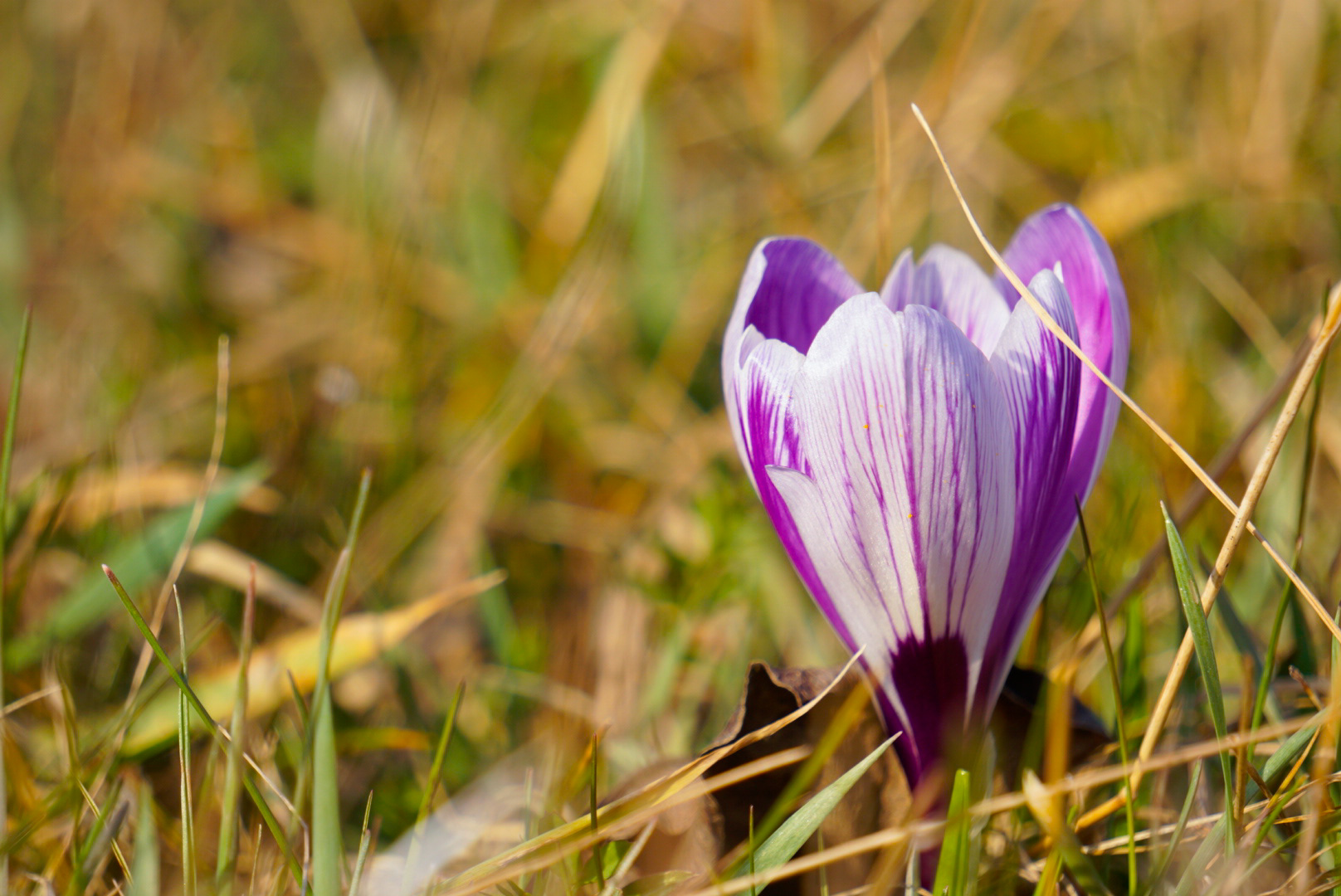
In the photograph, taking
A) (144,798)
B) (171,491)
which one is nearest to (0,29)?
(171,491)

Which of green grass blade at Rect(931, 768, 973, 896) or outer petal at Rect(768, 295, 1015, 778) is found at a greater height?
outer petal at Rect(768, 295, 1015, 778)

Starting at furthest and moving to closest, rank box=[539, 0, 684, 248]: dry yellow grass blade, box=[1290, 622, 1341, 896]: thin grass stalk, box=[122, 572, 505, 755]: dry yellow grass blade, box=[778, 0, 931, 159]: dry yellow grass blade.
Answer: box=[778, 0, 931, 159]: dry yellow grass blade → box=[539, 0, 684, 248]: dry yellow grass blade → box=[122, 572, 505, 755]: dry yellow grass blade → box=[1290, 622, 1341, 896]: thin grass stalk

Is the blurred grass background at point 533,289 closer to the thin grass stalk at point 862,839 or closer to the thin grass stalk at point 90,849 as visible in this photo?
the thin grass stalk at point 90,849

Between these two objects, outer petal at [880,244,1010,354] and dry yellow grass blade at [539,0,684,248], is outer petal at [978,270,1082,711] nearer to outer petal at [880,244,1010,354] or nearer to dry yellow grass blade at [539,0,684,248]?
outer petal at [880,244,1010,354]

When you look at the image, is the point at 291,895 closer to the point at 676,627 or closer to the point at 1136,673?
the point at 676,627

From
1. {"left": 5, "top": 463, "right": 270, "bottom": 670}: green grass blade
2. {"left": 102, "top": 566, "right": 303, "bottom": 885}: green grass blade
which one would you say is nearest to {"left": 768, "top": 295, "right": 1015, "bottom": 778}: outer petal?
{"left": 102, "top": 566, "right": 303, "bottom": 885}: green grass blade

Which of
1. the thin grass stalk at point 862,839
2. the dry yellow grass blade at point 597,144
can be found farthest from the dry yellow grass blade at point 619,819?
the dry yellow grass blade at point 597,144
